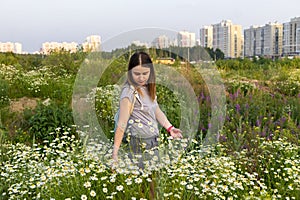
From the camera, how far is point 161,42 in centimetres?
375

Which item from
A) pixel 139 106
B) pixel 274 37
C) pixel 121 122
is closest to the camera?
pixel 121 122

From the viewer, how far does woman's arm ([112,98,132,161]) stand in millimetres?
3182

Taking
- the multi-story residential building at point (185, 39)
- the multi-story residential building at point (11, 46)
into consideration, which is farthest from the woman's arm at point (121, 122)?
the multi-story residential building at point (11, 46)

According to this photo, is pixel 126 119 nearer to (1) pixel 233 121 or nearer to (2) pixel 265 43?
(1) pixel 233 121

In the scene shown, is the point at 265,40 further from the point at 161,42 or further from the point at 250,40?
the point at 161,42

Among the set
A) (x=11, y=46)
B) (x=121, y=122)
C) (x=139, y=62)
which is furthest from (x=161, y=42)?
(x=11, y=46)

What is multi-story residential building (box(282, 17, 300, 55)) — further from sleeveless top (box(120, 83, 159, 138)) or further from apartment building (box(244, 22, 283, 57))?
sleeveless top (box(120, 83, 159, 138))

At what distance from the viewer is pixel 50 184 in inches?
108

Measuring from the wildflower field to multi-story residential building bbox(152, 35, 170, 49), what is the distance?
0.57m

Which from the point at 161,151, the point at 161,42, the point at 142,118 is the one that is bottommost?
the point at 161,151

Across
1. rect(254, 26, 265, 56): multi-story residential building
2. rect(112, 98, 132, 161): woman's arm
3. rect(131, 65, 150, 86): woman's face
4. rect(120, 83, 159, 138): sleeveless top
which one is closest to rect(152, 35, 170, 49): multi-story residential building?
rect(131, 65, 150, 86): woman's face

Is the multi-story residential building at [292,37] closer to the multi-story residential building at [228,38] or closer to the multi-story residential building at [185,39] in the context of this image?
the multi-story residential building at [228,38]

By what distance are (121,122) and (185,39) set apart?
1.30 meters

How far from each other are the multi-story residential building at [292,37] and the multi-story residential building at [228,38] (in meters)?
5.72
